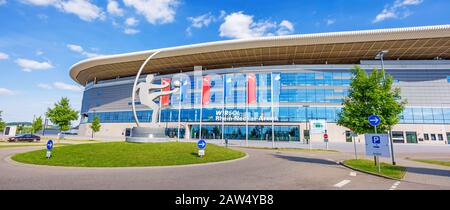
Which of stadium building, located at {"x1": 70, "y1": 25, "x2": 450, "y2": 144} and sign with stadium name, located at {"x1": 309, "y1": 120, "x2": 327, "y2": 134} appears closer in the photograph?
sign with stadium name, located at {"x1": 309, "y1": 120, "x2": 327, "y2": 134}

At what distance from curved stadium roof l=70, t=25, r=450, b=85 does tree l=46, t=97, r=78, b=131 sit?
70.9ft

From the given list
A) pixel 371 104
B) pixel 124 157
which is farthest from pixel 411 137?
pixel 124 157

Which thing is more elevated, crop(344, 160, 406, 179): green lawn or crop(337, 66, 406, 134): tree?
crop(337, 66, 406, 134): tree

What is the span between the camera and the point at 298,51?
47.9 metres

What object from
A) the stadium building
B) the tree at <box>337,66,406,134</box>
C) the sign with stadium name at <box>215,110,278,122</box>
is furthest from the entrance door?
the tree at <box>337,66,406,134</box>

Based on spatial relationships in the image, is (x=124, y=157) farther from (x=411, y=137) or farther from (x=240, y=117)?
(x=411, y=137)

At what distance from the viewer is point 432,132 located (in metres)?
46.8

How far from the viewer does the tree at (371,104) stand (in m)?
14.6

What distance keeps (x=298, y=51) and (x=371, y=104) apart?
3581 centimetres

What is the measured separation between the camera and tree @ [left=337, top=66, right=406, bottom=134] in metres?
14.6

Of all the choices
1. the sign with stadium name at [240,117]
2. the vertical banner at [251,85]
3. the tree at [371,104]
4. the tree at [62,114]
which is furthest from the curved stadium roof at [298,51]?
the tree at [371,104]

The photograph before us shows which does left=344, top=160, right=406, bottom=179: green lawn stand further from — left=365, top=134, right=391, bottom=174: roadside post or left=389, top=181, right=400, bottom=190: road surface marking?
left=389, top=181, right=400, bottom=190: road surface marking
